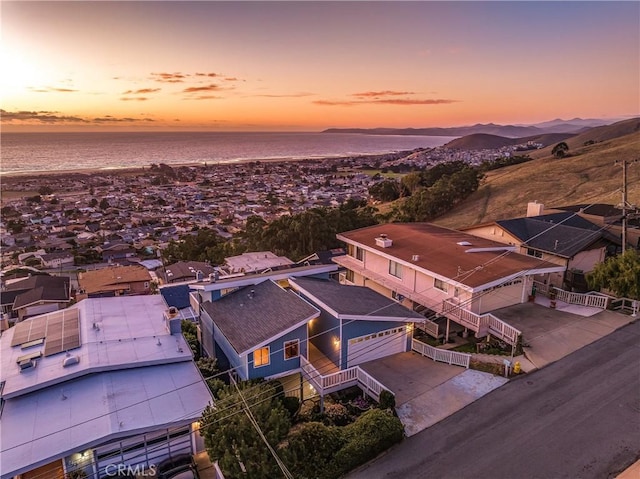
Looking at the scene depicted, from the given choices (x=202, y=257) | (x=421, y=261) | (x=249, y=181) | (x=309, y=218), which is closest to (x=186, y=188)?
(x=249, y=181)

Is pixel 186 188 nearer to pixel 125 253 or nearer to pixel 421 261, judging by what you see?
pixel 125 253

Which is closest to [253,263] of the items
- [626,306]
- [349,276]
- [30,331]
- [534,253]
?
[349,276]

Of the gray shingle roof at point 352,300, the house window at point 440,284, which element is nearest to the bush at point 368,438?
the gray shingle roof at point 352,300

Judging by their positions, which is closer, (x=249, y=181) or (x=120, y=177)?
(x=249, y=181)

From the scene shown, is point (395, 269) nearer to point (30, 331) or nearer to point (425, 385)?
point (425, 385)

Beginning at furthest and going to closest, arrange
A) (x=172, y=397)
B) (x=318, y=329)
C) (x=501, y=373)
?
Result: (x=318, y=329) < (x=501, y=373) < (x=172, y=397)

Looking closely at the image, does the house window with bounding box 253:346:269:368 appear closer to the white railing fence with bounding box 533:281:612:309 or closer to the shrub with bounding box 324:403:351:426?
the shrub with bounding box 324:403:351:426

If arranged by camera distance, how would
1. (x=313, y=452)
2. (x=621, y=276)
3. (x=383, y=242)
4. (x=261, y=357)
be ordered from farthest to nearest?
(x=383, y=242)
(x=621, y=276)
(x=261, y=357)
(x=313, y=452)
